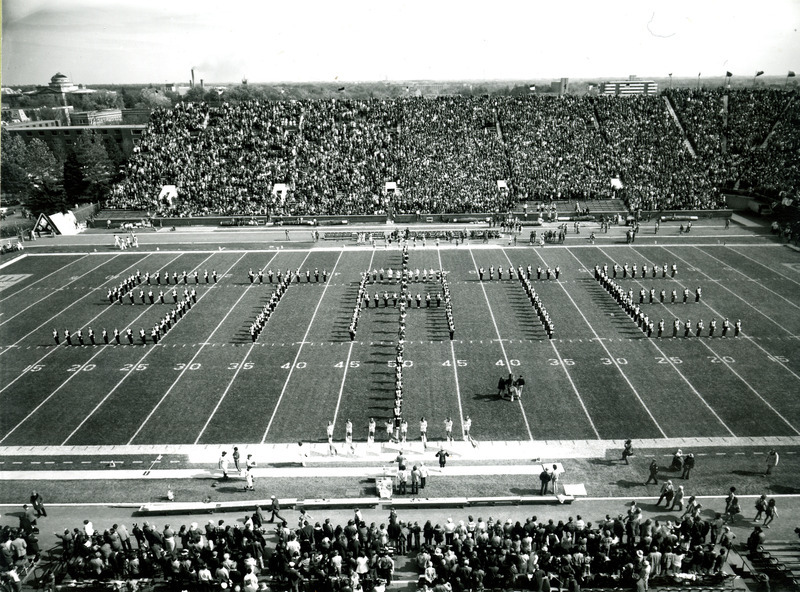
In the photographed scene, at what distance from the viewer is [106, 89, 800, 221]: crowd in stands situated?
51.7 m

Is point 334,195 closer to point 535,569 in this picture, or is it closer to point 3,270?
point 3,270

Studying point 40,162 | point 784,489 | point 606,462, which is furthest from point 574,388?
point 40,162

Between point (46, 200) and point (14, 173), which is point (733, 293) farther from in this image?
point (14, 173)

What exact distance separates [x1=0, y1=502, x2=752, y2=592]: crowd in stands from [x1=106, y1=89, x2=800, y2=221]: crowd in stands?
38.0 meters

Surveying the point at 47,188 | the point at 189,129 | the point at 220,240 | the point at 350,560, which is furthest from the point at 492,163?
the point at 350,560

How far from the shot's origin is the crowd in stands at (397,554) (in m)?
12.7

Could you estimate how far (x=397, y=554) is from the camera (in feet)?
47.3

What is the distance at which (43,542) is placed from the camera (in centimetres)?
1507

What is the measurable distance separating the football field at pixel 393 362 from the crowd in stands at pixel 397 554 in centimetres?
585

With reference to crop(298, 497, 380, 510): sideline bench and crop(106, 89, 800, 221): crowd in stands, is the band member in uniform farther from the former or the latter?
crop(106, 89, 800, 221): crowd in stands

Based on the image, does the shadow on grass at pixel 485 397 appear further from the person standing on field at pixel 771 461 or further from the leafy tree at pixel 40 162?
the leafy tree at pixel 40 162

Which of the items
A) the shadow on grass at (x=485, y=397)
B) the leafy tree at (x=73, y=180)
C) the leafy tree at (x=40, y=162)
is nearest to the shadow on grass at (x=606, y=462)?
the shadow on grass at (x=485, y=397)

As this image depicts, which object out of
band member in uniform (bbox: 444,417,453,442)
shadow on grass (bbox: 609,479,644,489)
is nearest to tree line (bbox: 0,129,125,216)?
band member in uniform (bbox: 444,417,453,442)

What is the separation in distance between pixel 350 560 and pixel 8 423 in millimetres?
14319
